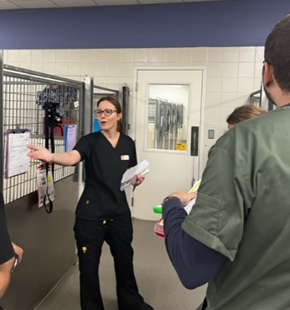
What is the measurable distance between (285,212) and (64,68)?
180 inches

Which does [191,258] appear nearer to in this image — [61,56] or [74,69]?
[74,69]

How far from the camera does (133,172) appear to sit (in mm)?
2301

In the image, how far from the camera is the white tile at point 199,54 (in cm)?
448

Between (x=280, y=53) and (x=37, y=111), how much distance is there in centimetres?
230

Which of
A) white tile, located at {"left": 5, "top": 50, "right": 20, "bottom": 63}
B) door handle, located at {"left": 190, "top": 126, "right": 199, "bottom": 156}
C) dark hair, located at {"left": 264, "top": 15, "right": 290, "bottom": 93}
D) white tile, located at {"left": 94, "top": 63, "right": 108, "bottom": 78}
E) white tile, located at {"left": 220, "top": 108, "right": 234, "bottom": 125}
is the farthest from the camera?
white tile, located at {"left": 5, "top": 50, "right": 20, "bottom": 63}

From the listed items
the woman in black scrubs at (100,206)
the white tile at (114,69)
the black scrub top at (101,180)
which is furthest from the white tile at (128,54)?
the black scrub top at (101,180)

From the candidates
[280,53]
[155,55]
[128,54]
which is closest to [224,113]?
[155,55]

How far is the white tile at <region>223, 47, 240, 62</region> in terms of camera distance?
4.42 metres

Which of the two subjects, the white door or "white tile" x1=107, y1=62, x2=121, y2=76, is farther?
"white tile" x1=107, y1=62, x2=121, y2=76

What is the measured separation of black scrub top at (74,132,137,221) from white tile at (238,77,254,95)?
2.62 metres

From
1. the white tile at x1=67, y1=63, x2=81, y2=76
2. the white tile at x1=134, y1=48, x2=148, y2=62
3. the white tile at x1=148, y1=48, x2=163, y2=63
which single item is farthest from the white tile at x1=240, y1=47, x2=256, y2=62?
the white tile at x1=67, y1=63, x2=81, y2=76

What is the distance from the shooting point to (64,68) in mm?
4828

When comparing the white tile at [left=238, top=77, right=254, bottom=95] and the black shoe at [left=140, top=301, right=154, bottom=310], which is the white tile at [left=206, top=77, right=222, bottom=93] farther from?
the black shoe at [left=140, top=301, right=154, bottom=310]

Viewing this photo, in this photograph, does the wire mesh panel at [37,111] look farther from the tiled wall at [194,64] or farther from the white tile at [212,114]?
the white tile at [212,114]
